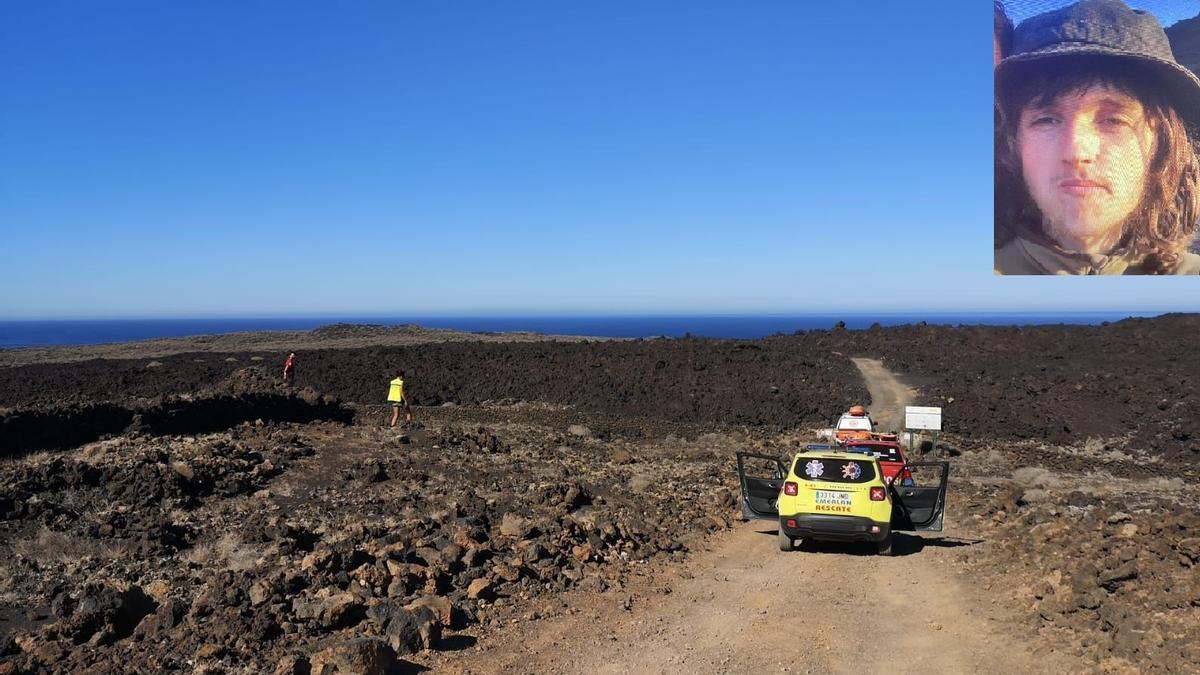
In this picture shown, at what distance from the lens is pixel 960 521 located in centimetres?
1664

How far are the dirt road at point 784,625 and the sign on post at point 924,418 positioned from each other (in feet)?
32.7

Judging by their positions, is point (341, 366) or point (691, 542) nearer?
point (691, 542)

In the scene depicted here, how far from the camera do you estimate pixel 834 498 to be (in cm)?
1307

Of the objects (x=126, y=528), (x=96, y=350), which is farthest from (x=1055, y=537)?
(x=96, y=350)

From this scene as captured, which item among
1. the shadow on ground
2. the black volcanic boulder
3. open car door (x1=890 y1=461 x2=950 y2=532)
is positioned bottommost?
the shadow on ground

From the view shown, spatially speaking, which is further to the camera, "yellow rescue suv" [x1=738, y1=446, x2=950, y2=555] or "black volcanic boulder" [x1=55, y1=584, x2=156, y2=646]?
"yellow rescue suv" [x1=738, y1=446, x2=950, y2=555]

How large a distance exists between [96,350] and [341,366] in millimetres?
32221

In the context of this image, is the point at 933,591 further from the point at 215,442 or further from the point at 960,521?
the point at 215,442

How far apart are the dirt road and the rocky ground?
0.29m

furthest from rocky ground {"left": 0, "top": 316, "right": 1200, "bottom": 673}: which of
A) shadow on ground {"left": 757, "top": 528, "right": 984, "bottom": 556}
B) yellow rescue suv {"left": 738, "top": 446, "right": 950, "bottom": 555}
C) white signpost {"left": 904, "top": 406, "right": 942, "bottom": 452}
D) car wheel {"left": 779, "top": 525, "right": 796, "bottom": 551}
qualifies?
white signpost {"left": 904, "top": 406, "right": 942, "bottom": 452}

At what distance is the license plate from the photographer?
13.1 metres

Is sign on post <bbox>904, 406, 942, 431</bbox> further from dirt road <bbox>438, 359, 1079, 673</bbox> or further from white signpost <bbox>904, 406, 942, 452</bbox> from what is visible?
dirt road <bbox>438, 359, 1079, 673</bbox>

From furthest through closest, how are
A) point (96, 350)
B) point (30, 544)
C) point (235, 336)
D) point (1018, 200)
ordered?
point (235, 336) → point (96, 350) → point (1018, 200) → point (30, 544)

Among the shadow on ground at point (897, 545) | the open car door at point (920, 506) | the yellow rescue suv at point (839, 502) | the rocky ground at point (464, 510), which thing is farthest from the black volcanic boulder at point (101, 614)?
the open car door at point (920, 506)
